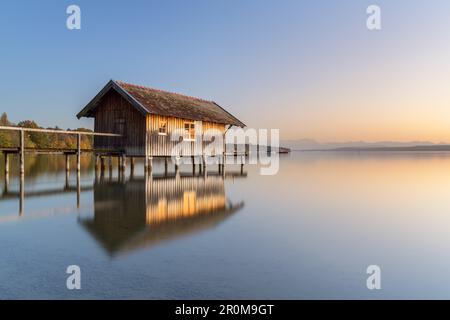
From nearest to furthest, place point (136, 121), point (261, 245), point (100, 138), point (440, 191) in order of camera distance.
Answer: point (261, 245)
point (440, 191)
point (136, 121)
point (100, 138)

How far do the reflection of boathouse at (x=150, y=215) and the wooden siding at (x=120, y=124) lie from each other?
8426 millimetres

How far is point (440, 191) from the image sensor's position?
19.4 m

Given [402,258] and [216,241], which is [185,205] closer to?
[216,241]

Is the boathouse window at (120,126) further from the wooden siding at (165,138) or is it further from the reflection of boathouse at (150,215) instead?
the reflection of boathouse at (150,215)

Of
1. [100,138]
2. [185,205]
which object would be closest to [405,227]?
[185,205]

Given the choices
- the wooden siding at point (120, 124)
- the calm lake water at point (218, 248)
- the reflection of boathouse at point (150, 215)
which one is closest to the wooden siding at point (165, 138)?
the wooden siding at point (120, 124)

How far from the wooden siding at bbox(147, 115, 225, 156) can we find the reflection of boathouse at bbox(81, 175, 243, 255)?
8434 millimetres

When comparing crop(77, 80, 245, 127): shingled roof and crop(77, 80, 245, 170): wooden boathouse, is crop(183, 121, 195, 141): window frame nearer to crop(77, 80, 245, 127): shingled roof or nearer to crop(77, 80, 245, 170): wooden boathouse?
crop(77, 80, 245, 170): wooden boathouse

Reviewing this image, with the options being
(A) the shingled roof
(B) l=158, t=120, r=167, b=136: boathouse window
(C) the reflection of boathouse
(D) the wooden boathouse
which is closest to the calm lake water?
(C) the reflection of boathouse

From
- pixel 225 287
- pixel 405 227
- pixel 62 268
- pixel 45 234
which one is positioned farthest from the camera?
pixel 405 227

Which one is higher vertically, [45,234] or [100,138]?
[100,138]

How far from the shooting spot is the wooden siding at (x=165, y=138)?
25.3 meters
